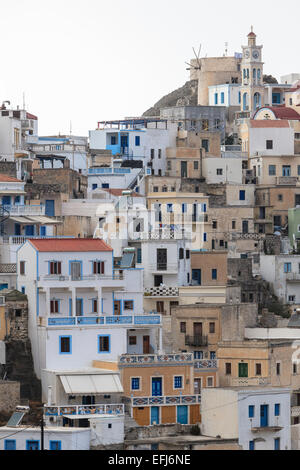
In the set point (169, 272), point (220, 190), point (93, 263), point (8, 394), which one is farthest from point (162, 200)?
point (8, 394)

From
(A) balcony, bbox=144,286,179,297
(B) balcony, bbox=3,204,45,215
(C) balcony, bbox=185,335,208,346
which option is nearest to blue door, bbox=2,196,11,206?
(B) balcony, bbox=3,204,45,215

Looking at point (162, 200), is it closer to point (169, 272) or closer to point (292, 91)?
point (169, 272)

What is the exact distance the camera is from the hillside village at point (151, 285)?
6469 cm

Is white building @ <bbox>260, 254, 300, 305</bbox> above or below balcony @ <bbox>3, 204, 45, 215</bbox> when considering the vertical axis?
below

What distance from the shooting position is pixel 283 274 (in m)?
85.3

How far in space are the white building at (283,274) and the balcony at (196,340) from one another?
13229 mm

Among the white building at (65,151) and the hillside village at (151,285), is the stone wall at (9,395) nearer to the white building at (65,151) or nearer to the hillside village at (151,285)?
the hillside village at (151,285)

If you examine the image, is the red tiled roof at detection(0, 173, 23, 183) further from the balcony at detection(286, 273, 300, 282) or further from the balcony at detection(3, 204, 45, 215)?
the balcony at detection(286, 273, 300, 282)

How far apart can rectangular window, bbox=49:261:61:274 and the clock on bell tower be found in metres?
49.8

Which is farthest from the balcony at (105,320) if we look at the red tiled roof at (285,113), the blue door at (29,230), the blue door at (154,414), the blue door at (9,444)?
the red tiled roof at (285,113)

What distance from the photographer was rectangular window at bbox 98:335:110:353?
225ft

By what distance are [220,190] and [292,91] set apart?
27.1 m

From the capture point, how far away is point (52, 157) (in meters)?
93.4

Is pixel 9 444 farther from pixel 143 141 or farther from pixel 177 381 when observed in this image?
pixel 143 141
